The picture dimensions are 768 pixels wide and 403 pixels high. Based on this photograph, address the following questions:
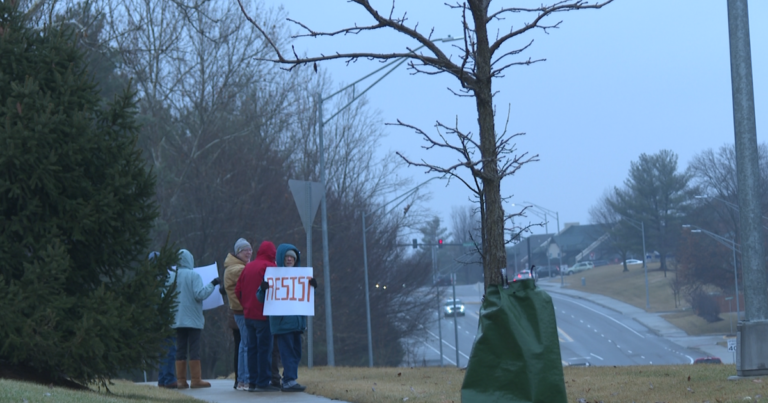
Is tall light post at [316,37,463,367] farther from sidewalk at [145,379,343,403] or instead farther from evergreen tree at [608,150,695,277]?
evergreen tree at [608,150,695,277]

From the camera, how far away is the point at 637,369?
38.0 feet

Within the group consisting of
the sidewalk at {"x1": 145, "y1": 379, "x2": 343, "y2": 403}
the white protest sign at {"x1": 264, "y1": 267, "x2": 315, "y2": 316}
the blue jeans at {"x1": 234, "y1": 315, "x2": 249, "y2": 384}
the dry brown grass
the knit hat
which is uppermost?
the knit hat

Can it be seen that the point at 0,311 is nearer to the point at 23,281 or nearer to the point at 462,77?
the point at 23,281

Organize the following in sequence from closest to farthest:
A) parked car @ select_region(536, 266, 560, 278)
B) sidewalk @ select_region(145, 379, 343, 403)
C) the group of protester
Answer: sidewalk @ select_region(145, 379, 343, 403)
the group of protester
parked car @ select_region(536, 266, 560, 278)

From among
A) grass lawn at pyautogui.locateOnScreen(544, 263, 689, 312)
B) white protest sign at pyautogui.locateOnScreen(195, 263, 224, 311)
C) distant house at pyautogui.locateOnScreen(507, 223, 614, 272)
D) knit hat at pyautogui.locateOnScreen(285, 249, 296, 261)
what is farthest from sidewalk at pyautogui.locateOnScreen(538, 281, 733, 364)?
distant house at pyautogui.locateOnScreen(507, 223, 614, 272)

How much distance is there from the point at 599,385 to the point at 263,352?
4.10 meters

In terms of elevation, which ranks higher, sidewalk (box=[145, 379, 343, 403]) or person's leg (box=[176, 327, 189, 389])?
person's leg (box=[176, 327, 189, 389])

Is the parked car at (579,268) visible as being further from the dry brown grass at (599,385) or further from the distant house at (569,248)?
the dry brown grass at (599,385)

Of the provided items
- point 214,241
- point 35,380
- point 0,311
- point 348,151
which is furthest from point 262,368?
point 348,151

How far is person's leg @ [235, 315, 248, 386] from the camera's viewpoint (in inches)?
474

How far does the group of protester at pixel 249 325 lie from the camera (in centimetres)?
1131

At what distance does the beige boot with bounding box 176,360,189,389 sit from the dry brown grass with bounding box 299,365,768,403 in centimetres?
162

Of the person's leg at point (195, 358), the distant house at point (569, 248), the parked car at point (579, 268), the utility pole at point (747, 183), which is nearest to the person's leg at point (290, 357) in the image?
the person's leg at point (195, 358)

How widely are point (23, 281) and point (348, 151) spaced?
138 feet
